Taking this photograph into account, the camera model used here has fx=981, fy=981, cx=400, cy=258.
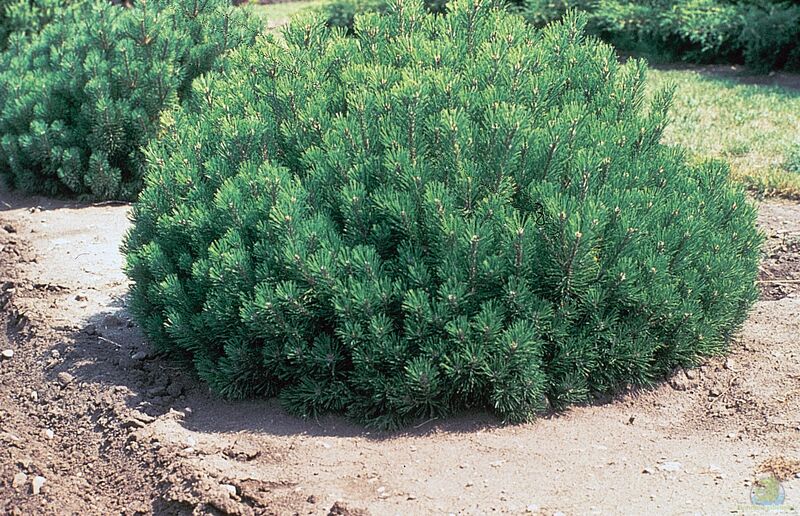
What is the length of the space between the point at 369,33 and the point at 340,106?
0.53 meters

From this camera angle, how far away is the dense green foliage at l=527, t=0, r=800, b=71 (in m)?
9.85

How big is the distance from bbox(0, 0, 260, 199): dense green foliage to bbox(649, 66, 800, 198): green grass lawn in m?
3.36

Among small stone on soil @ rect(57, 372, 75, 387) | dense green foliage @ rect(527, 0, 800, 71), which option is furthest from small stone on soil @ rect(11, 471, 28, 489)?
dense green foliage @ rect(527, 0, 800, 71)

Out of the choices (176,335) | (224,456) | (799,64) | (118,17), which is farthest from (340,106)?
(799,64)

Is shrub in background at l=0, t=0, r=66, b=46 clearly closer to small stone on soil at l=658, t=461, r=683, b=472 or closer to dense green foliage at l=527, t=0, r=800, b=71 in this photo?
dense green foliage at l=527, t=0, r=800, b=71

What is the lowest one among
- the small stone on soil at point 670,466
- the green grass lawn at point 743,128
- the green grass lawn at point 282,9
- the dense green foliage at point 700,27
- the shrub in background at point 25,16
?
the green grass lawn at point 282,9

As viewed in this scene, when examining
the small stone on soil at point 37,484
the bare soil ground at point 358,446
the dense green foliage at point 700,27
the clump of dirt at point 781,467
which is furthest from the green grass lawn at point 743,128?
the small stone on soil at point 37,484

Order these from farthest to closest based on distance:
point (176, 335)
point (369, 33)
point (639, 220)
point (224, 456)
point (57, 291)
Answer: point (57, 291) < point (369, 33) < point (176, 335) < point (639, 220) < point (224, 456)

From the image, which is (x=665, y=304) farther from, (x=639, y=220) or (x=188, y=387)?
(x=188, y=387)

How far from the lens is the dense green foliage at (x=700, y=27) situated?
32.3 feet

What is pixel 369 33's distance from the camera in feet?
15.4

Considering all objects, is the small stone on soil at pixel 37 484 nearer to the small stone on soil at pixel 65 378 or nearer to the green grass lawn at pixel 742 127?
the small stone on soil at pixel 65 378

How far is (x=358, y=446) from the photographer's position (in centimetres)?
369

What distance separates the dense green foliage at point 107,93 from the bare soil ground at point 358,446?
7.15 ft
